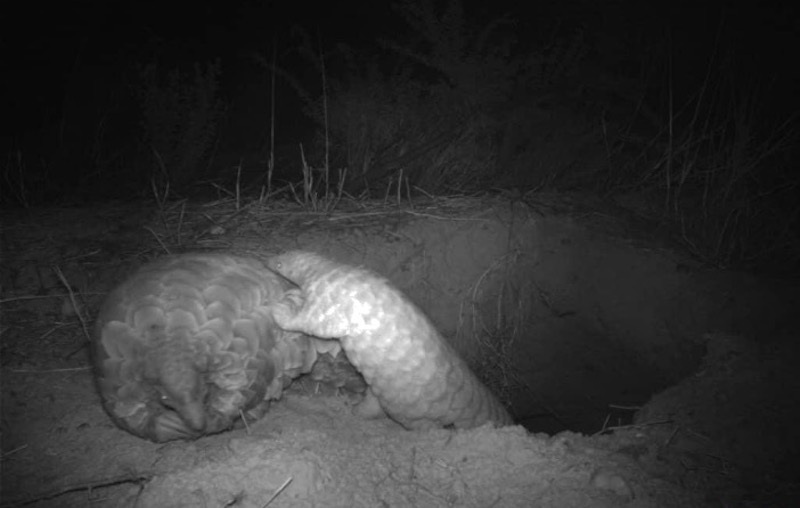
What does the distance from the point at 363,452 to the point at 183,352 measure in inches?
26.4

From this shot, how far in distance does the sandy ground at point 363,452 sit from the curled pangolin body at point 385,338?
129 millimetres

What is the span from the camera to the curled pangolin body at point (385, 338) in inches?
71.6

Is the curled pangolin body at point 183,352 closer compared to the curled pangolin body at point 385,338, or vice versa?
the curled pangolin body at point 183,352

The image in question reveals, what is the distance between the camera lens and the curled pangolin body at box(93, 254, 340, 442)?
1.54m

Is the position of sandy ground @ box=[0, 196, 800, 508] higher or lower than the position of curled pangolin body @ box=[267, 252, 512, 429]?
lower

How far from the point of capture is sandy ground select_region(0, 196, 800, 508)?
1.47 m

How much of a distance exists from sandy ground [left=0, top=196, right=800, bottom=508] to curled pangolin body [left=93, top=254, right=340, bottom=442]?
4.7 inches

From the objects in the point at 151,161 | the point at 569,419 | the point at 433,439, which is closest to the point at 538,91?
the point at 569,419

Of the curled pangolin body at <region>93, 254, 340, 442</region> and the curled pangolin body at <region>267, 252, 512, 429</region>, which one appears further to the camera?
the curled pangolin body at <region>267, 252, 512, 429</region>

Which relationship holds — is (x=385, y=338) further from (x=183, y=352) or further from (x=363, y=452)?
(x=183, y=352)

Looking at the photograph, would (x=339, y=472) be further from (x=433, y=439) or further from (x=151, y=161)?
(x=151, y=161)

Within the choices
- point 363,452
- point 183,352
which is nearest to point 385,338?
point 363,452

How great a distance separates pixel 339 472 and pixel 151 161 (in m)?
3.47

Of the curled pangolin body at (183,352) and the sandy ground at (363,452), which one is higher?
the curled pangolin body at (183,352)
